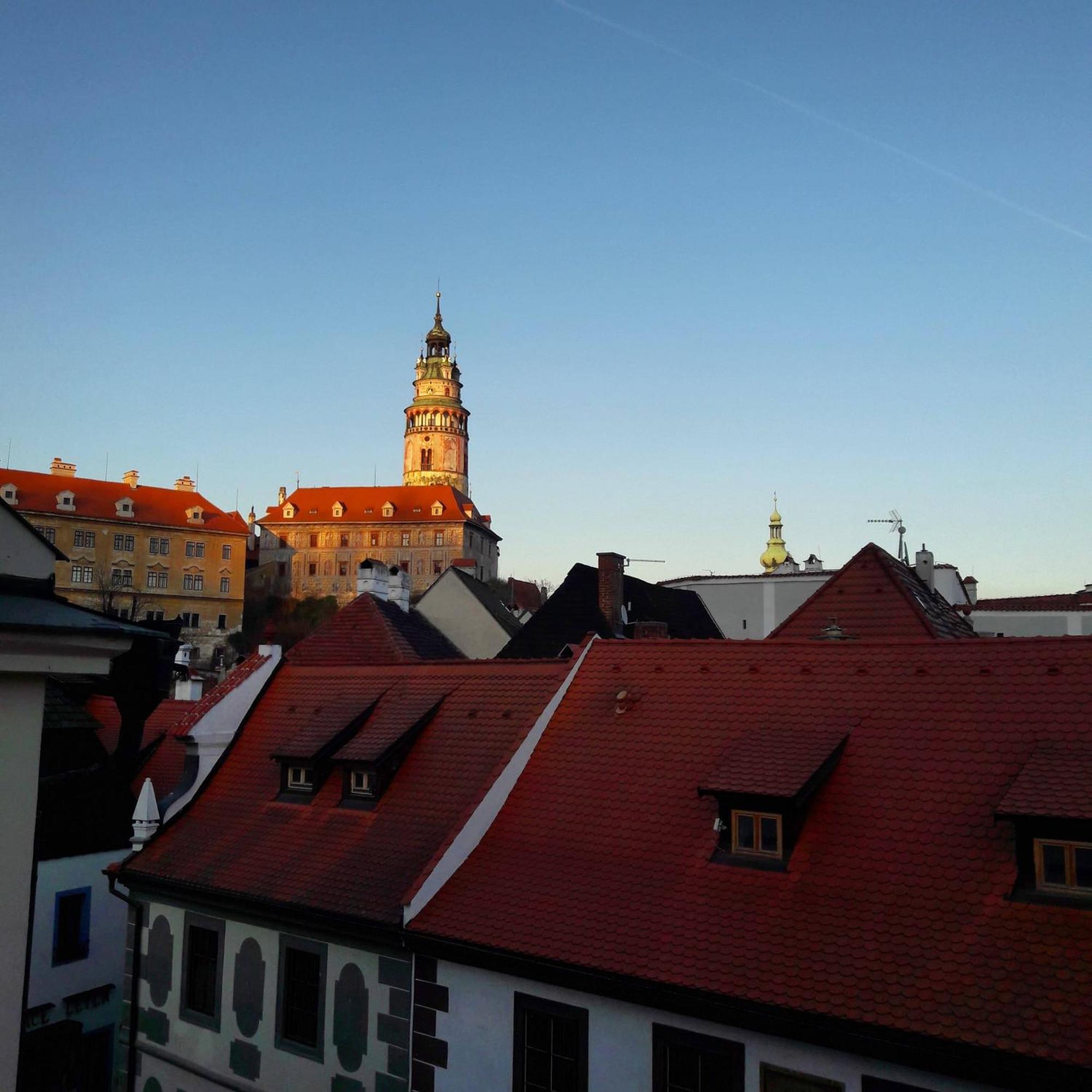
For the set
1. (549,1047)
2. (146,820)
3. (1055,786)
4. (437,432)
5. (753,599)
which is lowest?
(549,1047)

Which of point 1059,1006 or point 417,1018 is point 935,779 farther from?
point 417,1018

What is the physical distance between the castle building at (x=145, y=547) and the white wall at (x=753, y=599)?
58.9 metres

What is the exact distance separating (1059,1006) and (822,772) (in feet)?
10.6

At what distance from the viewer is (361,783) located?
1382cm

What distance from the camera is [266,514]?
11706cm

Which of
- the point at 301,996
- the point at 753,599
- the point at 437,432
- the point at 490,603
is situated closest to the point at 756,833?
the point at 301,996

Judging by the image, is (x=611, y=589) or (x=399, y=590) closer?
(x=399, y=590)

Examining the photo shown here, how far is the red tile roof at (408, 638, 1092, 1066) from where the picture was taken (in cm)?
805

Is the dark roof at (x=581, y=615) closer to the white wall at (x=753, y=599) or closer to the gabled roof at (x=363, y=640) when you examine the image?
the gabled roof at (x=363, y=640)

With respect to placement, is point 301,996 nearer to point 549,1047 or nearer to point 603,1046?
point 549,1047

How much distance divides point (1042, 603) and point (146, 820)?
4003 centimetres

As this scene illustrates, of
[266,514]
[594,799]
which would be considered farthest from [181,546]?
[594,799]

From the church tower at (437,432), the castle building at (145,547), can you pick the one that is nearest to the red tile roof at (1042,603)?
the castle building at (145,547)

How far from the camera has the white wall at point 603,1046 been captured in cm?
817
